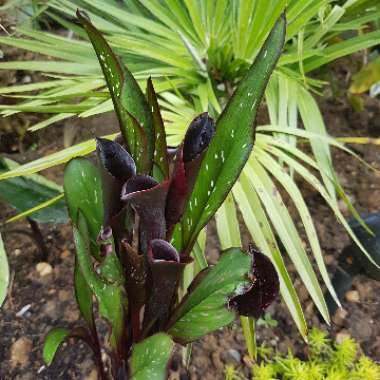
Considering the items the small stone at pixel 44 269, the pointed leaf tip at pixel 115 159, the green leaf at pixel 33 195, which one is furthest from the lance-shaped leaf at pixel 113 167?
the small stone at pixel 44 269

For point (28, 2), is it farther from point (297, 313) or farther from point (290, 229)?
point (297, 313)

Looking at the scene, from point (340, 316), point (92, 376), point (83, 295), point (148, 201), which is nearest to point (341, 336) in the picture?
point (340, 316)

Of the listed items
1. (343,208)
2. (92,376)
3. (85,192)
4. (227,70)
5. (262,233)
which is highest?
(227,70)

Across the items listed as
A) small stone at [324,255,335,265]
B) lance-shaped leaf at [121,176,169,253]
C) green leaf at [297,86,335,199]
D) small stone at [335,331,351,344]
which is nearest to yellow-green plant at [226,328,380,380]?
small stone at [335,331,351,344]

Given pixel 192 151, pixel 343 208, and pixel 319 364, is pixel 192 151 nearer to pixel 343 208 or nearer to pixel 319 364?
pixel 319 364

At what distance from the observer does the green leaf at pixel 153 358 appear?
50 cm

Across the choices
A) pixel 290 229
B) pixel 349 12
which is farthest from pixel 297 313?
pixel 349 12

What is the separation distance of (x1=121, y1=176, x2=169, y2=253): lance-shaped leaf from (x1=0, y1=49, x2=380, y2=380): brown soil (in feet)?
1.62

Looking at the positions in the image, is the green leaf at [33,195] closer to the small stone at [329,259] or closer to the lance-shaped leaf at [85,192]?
the lance-shaped leaf at [85,192]

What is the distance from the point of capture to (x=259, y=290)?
57cm

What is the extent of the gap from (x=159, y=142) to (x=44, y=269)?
0.64 metres

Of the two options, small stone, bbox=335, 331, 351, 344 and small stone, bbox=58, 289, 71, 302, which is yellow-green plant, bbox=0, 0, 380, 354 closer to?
small stone, bbox=335, 331, 351, 344

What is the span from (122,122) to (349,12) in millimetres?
807

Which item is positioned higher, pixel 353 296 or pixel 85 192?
pixel 85 192
